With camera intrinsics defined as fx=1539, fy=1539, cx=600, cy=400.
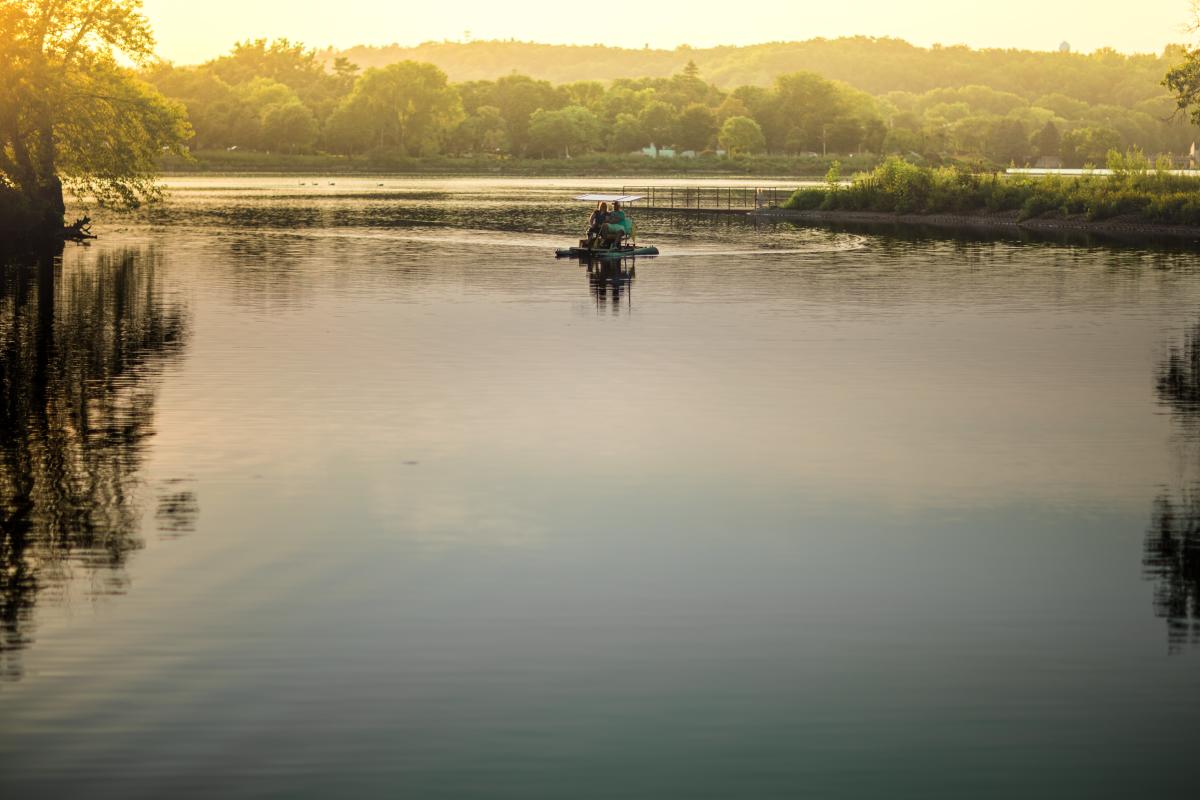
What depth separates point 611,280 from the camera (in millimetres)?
45938

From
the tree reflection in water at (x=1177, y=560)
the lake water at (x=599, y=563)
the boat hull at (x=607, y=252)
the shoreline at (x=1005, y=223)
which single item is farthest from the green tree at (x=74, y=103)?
the tree reflection in water at (x=1177, y=560)

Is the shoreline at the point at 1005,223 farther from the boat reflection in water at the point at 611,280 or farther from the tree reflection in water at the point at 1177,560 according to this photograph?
the tree reflection in water at the point at 1177,560

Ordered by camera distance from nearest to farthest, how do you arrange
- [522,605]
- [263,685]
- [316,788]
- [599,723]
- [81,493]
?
[316,788] < [599,723] < [263,685] < [522,605] < [81,493]

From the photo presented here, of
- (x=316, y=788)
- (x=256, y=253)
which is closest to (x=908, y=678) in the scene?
(x=316, y=788)

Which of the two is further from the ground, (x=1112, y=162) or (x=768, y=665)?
(x=1112, y=162)

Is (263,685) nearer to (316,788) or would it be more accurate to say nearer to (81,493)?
(316,788)

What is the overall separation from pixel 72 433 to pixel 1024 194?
7036 centimetres

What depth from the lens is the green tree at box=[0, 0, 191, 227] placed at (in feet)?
196

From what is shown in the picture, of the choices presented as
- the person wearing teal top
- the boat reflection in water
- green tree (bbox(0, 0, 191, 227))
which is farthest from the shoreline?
green tree (bbox(0, 0, 191, 227))

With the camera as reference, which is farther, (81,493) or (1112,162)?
(1112,162)

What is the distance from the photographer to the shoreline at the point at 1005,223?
7169cm

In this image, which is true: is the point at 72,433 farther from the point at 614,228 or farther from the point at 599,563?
the point at 614,228

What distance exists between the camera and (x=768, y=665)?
10758 mm

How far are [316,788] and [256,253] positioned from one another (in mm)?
50661
